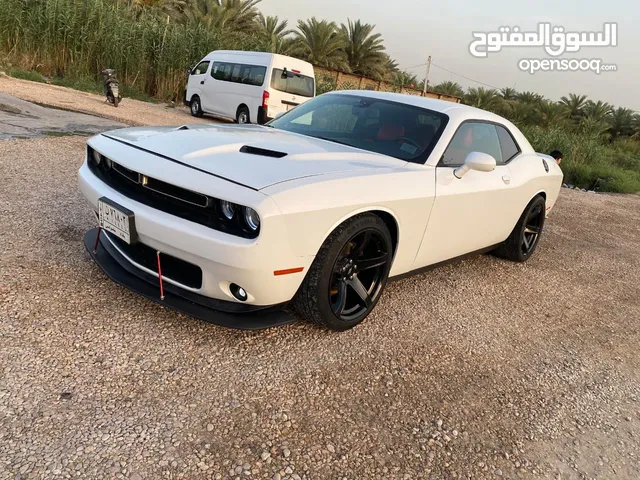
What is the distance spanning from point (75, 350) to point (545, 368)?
255 cm

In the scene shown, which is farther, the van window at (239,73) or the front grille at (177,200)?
the van window at (239,73)

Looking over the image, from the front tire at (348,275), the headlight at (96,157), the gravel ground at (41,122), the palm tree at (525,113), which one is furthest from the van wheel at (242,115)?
the palm tree at (525,113)

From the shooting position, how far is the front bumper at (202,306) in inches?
97.0

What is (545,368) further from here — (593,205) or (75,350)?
(593,205)

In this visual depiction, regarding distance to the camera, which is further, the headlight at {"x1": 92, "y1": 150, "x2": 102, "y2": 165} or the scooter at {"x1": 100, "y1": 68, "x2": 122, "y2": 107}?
the scooter at {"x1": 100, "y1": 68, "x2": 122, "y2": 107}

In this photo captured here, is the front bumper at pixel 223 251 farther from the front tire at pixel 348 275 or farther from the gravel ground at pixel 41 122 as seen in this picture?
the gravel ground at pixel 41 122

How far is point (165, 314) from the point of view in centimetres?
278

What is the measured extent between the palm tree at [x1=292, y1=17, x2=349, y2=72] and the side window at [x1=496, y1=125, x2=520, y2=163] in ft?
86.1

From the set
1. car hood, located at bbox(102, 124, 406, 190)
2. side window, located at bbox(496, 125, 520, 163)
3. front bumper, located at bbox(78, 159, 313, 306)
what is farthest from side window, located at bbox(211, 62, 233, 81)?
front bumper, located at bbox(78, 159, 313, 306)

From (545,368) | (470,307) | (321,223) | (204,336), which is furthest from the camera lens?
(470,307)

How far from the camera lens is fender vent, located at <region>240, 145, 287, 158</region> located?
274 cm

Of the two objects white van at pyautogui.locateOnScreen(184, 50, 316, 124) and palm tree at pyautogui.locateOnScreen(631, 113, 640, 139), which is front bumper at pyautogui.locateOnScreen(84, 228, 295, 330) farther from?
palm tree at pyautogui.locateOnScreen(631, 113, 640, 139)

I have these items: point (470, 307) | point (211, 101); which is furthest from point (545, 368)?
point (211, 101)

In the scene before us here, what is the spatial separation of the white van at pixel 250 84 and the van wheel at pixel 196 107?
0.34 feet
